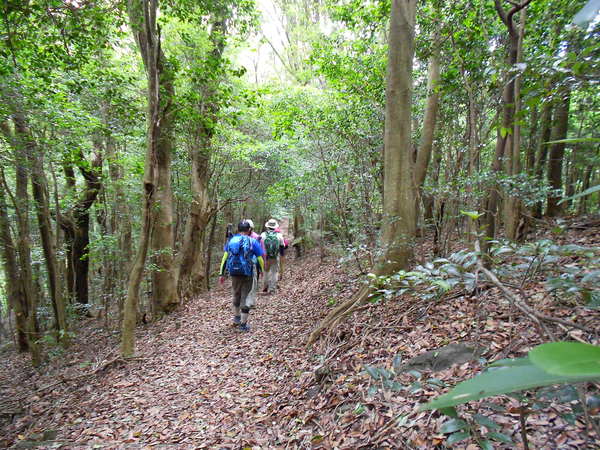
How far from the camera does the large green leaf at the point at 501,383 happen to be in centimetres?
38

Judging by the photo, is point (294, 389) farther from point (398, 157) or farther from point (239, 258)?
point (398, 157)

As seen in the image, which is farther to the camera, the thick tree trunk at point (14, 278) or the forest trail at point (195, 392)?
the thick tree trunk at point (14, 278)

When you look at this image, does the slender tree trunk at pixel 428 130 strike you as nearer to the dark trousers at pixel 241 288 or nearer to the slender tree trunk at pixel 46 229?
the dark trousers at pixel 241 288

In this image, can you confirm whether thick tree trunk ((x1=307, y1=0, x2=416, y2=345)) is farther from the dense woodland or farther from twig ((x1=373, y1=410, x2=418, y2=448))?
twig ((x1=373, y1=410, x2=418, y2=448))

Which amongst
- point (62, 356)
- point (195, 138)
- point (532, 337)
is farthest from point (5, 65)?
point (532, 337)

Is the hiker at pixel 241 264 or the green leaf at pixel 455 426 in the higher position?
the green leaf at pixel 455 426

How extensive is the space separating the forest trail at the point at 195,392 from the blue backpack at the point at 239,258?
1256 millimetres

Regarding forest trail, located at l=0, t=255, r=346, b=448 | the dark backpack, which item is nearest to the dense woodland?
forest trail, located at l=0, t=255, r=346, b=448

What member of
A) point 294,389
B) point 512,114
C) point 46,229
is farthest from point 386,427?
point 46,229

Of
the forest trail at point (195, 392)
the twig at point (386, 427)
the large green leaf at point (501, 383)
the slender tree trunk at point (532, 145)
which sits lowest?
the forest trail at point (195, 392)

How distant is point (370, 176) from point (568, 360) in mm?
7006

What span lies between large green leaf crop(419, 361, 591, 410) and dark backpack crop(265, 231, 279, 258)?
8.95 m

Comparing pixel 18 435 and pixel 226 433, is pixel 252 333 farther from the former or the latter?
pixel 18 435

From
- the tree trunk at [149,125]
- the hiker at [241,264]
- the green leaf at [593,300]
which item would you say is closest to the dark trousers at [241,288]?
the hiker at [241,264]
